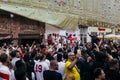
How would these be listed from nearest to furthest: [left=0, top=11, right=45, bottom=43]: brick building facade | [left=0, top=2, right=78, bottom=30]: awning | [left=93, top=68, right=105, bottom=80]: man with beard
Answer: [left=93, top=68, right=105, bottom=80]: man with beard
[left=0, top=11, right=45, bottom=43]: brick building facade
[left=0, top=2, right=78, bottom=30]: awning

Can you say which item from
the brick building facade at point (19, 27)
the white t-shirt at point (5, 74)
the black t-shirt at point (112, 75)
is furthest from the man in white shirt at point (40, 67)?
the brick building facade at point (19, 27)

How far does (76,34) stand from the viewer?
1527 inches

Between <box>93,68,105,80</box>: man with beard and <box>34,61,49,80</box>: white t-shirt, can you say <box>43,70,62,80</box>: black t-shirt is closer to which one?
<box>93,68,105,80</box>: man with beard

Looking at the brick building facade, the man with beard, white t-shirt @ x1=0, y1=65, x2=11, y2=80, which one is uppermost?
the man with beard

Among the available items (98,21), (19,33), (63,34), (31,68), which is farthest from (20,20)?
(98,21)

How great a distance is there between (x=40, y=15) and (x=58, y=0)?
260 inches

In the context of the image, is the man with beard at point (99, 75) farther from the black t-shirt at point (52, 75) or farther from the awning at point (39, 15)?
the awning at point (39, 15)

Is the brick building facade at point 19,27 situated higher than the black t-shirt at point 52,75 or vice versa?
the black t-shirt at point 52,75

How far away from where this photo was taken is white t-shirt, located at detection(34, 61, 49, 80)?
10.3m

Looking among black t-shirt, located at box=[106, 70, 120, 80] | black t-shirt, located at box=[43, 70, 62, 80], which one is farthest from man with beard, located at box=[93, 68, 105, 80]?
black t-shirt, located at box=[43, 70, 62, 80]

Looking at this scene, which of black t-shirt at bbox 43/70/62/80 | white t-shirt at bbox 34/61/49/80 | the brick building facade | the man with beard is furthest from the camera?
the brick building facade

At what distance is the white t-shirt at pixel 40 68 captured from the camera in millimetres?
10320

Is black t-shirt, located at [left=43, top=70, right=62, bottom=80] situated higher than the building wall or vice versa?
black t-shirt, located at [left=43, top=70, right=62, bottom=80]

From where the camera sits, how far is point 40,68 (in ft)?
34.2
